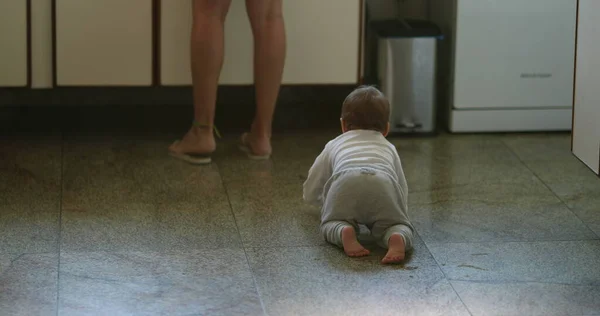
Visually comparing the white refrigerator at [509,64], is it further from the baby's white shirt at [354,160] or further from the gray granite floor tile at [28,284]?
the gray granite floor tile at [28,284]

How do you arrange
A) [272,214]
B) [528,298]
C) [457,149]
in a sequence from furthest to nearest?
[457,149]
[272,214]
[528,298]

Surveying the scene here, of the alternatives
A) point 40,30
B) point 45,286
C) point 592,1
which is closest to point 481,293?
point 592,1

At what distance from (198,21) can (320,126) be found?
2.56 ft

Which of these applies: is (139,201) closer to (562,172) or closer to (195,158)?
(195,158)

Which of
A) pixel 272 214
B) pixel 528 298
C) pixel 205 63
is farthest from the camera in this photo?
pixel 205 63

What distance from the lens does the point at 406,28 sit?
355 centimetres

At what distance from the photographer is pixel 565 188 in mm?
3004

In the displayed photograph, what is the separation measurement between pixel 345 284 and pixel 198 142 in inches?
42.8

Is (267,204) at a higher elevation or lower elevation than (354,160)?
lower

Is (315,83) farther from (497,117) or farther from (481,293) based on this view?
(481,293)

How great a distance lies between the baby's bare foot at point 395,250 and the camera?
2348 millimetres

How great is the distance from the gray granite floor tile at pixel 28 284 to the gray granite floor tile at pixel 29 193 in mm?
70

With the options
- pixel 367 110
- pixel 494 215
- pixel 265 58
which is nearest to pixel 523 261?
pixel 494 215

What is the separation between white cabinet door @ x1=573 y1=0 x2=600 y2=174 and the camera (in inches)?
96.0
